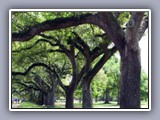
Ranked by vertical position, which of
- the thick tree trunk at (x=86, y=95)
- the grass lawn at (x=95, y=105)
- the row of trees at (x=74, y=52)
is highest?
the row of trees at (x=74, y=52)

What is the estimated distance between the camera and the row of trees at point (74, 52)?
4320mm

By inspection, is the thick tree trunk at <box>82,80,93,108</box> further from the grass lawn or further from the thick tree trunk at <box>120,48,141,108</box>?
the thick tree trunk at <box>120,48,141,108</box>

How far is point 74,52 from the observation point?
14.4 ft

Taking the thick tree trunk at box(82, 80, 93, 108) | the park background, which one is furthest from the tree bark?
the thick tree trunk at box(82, 80, 93, 108)

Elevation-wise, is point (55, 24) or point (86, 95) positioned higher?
point (55, 24)

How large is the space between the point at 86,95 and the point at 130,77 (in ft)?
1.68

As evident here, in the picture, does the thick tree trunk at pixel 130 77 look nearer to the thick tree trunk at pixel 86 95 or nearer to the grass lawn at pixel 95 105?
the grass lawn at pixel 95 105

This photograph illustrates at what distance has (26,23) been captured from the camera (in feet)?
14.5

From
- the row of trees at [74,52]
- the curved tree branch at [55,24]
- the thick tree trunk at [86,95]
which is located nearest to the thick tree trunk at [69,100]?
the row of trees at [74,52]
